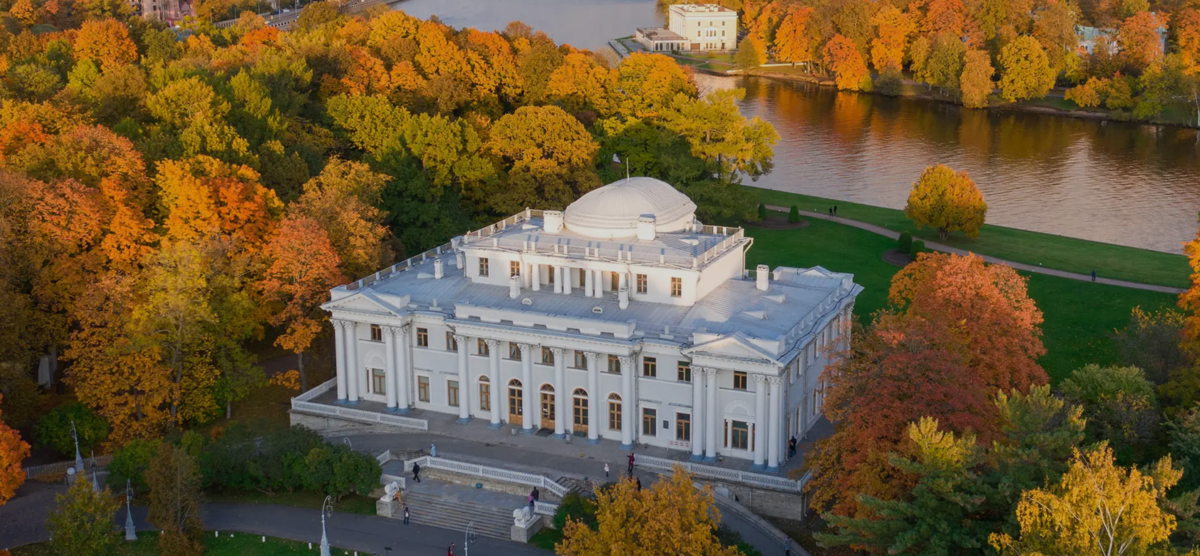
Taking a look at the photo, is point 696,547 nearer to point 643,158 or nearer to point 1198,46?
point 643,158

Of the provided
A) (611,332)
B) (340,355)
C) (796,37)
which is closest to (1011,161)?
(796,37)

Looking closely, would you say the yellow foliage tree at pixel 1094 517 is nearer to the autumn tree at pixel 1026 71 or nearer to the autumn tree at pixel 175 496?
the autumn tree at pixel 175 496

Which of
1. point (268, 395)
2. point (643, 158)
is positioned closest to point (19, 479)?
point (268, 395)

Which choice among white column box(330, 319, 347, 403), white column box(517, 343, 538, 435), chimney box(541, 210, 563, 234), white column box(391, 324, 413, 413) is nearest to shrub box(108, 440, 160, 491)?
white column box(330, 319, 347, 403)

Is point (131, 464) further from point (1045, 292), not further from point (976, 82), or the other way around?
point (976, 82)

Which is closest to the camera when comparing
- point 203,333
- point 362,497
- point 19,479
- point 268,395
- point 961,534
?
point 961,534

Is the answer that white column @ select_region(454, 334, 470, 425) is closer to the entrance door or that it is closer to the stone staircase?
the entrance door

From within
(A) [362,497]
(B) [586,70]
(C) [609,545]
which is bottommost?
(A) [362,497]
